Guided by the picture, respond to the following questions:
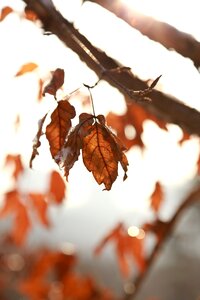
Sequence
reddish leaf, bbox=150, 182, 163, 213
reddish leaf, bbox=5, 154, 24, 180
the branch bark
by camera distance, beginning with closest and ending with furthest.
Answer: the branch bark
reddish leaf, bbox=150, 182, 163, 213
reddish leaf, bbox=5, 154, 24, 180

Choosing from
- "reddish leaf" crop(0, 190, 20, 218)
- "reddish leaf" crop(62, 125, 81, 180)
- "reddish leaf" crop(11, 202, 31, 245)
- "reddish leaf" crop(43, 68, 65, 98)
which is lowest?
"reddish leaf" crop(11, 202, 31, 245)

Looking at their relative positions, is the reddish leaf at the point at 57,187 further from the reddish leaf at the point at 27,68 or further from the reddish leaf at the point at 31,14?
the reddish leaf at the point at 31,14

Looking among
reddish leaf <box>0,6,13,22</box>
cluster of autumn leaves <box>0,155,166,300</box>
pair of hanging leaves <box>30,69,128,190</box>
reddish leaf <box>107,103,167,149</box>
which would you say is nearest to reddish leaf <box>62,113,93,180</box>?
pair of hanging leaves <box>30,69,128,190</box>

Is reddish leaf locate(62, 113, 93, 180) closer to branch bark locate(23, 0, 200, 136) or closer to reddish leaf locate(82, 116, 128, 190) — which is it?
reddish leaf locate(82, 116, 128, 190)

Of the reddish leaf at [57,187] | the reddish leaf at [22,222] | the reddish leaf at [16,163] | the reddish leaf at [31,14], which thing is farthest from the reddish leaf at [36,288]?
the reddish leaf at [31,14]

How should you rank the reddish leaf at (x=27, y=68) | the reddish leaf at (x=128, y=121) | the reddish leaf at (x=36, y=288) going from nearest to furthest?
the reddish leaf at (x=27, y=68), the reddish leaf at (x=128, y=121), the reddish leaf at (x=36, y=288)

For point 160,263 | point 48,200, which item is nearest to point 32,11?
point 48,200
